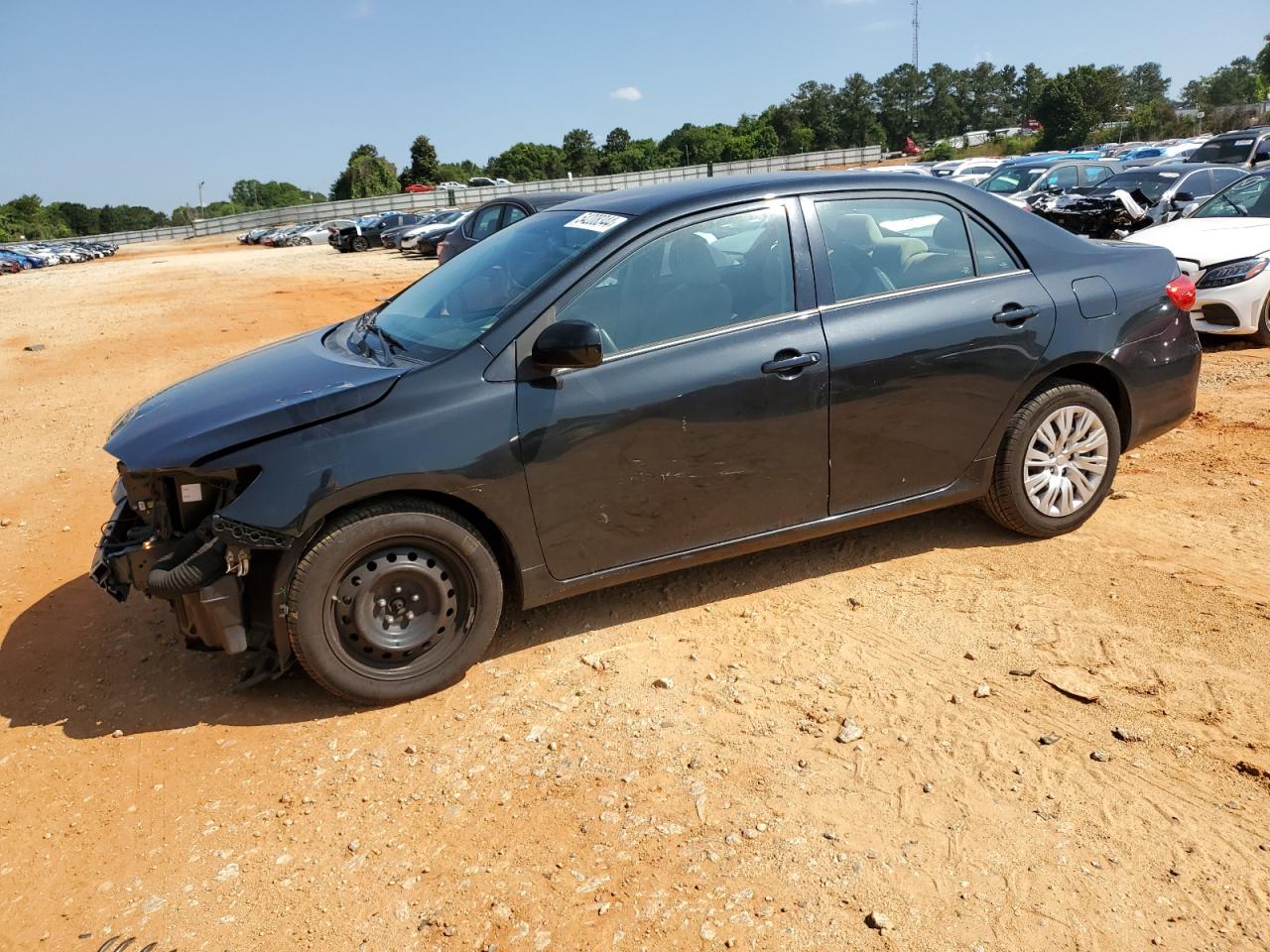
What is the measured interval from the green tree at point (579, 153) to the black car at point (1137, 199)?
292 ft

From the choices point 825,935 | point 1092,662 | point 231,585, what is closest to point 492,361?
point 231,585

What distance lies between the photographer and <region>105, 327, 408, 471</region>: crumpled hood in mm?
3527

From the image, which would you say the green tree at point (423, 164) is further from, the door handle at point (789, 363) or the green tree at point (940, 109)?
the door handle at point (789, 363)

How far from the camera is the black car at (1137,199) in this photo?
13359mm

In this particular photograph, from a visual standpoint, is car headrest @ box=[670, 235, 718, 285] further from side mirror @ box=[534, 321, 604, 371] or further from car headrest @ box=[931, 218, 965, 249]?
car headrest @ box=[931, 218, 965, 249]

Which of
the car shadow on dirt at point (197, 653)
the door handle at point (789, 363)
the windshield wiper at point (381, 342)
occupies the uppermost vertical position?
the windshield wiper at point (381, 342)

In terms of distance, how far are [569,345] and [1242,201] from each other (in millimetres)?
9599

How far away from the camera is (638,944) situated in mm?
2553

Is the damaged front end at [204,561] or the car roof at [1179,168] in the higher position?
the car roof at [1179,168]

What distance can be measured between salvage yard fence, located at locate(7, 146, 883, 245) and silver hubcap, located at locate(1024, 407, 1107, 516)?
5692cm

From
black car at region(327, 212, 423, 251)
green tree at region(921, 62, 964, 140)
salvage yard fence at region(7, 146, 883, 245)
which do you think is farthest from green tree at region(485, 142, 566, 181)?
black car at region(327, 212, 423, 251)

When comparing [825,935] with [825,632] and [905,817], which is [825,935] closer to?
[905,817]

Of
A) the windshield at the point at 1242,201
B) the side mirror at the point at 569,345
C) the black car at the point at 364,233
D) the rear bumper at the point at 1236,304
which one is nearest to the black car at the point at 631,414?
the side mirror at the point at 569,345

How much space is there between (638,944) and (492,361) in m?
2.12
